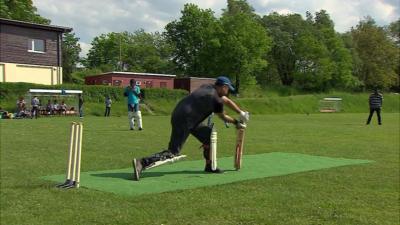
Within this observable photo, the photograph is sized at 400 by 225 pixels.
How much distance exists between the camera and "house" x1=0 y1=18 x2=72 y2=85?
146 ft

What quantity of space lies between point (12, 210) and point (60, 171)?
3.21 metres

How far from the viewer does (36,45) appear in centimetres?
4684

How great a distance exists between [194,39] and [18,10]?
26072mm

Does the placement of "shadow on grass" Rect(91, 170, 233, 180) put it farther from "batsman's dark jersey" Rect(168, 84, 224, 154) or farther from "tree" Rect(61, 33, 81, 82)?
"tree" Rect(61, 33, 81, 82)

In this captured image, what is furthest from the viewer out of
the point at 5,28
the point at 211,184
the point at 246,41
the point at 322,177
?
the point at 246,41

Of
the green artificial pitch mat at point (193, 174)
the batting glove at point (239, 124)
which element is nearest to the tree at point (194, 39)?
the green artificial pitch mat at point (193, 174)

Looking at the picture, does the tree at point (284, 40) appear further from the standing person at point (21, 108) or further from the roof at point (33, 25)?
the standing person at point (21, 108)

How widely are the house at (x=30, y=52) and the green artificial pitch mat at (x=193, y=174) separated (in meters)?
36.5

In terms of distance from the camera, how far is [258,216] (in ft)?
21.7

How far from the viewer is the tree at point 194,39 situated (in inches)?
2854

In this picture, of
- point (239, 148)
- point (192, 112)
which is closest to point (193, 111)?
point (192, 112)

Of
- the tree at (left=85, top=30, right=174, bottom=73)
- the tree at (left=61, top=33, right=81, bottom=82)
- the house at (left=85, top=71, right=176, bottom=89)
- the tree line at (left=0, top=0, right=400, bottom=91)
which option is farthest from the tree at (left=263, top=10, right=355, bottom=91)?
the tree at (left=61, top=33, right=81, bottom=82)

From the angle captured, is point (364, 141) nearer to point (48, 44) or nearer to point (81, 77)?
point (48, 44)

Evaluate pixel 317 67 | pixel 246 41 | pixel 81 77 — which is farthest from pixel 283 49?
pixel 81 77
